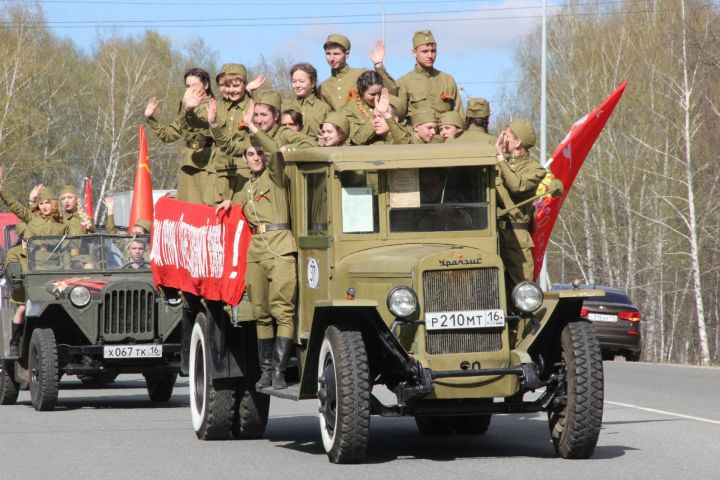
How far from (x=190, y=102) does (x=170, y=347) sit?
4.12m

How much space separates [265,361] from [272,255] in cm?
81

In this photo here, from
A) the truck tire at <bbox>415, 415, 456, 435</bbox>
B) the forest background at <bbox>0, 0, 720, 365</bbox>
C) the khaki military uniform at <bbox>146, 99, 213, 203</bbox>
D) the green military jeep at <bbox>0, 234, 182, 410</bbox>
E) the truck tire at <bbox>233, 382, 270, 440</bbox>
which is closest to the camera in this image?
the truck tire at <bbox>233, 382, 270, 440</bbox>

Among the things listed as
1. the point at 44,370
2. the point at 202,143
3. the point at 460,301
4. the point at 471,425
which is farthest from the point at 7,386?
the point at 460,301

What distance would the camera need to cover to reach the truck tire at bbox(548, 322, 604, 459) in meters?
10.3

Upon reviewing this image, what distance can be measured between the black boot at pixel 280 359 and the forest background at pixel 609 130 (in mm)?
29137

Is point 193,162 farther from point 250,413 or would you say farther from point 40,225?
point 40,225

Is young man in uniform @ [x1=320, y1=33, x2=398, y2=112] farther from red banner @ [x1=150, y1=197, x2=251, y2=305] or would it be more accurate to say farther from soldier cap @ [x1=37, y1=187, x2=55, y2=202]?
soldier cap @ [x1=37, y1=187, x2=55, y2=202]

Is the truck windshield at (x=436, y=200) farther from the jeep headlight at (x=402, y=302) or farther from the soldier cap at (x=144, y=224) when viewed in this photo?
the soldier cap at (x=144, y=224)

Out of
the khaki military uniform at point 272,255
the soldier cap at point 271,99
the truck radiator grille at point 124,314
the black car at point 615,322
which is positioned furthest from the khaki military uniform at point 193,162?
the black car at point 615,322

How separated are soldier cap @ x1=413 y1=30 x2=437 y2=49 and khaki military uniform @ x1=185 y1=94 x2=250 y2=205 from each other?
5.26 feet

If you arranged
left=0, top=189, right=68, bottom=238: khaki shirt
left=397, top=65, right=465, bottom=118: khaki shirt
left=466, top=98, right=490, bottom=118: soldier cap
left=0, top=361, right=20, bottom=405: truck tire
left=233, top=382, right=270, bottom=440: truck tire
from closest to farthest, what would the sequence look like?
left=466, top=98, right=490, bottom=118: soldier cap < left=233, top=382, right=270, bottom=440: truck tire < left=397, top=65, right=465, bottom=118: khaki shirt < left=0, top=361, right=20, bottom=405: truck tire < left=0, top=189, right=68, bottom=238: khaki shirt

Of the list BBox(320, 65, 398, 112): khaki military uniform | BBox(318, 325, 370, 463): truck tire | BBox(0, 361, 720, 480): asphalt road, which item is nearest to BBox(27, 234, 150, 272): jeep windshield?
BBox(0, 361, 720, 480): asphalt road

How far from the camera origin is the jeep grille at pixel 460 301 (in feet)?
34.6

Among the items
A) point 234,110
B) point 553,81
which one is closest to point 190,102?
point 234,110
